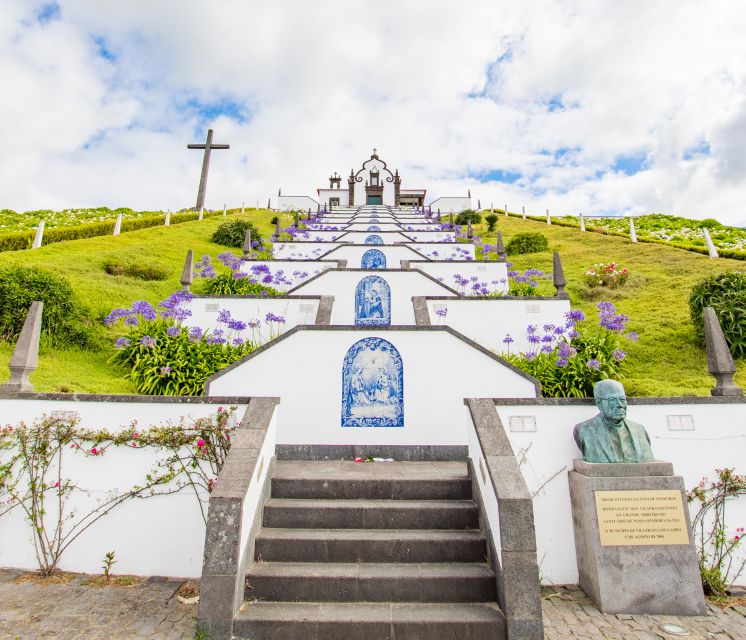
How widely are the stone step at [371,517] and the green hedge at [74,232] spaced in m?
20.3

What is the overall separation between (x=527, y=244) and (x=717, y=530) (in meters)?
21.7

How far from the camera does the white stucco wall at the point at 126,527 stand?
16.0 feet

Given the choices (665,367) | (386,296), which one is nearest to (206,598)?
(386,296)

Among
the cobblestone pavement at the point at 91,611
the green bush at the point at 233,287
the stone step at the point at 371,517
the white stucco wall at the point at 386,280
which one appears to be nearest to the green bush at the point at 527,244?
the white stucco wall at the point at 386,280

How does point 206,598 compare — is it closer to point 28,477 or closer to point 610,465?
point 28,477

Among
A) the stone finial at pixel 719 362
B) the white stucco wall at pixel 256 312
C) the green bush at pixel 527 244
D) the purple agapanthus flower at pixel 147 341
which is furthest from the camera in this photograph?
the green bush at pixel 527 244

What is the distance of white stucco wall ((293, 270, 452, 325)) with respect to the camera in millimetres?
11547

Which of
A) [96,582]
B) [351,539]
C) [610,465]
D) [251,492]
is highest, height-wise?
[610,465]

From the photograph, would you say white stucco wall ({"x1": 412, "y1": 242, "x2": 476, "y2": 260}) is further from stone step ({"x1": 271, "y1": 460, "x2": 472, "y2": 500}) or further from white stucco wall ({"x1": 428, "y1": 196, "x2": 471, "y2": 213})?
white stucco wall ({"x1": 428, "y1": 196, "x2": 471, "y2": 213})

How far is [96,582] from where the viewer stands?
4.68m

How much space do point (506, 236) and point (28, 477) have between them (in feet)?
98.3

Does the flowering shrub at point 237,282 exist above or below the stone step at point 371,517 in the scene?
above

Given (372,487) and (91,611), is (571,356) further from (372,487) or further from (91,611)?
(91,611)

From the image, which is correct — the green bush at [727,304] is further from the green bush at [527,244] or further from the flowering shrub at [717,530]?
the green bush at [527,244]
